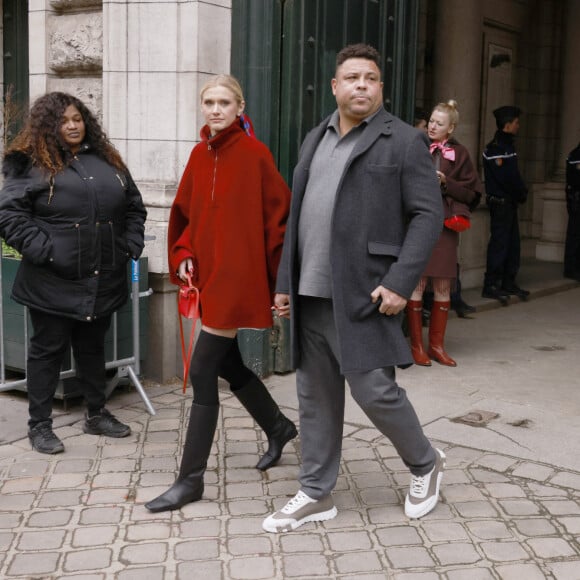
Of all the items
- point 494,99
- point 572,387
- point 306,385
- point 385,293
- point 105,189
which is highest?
point 494,99

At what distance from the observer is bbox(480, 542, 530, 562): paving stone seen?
368cm

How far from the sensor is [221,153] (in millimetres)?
4125

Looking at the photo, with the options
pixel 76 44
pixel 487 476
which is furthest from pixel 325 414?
pixel 76 44

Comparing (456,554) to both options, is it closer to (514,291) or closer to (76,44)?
(76,44)

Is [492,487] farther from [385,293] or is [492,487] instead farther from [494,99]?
[494,99]

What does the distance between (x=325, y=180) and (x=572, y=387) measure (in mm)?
3215

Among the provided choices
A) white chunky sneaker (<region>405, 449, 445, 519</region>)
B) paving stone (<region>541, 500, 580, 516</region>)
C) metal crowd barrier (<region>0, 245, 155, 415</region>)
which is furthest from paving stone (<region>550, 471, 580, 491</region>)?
metal crowd barrier (<region>0, 245, 155, 415</region>)

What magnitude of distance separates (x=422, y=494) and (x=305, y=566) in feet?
2.30

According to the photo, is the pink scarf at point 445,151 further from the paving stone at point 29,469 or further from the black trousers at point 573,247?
the black trousers at point 573,247

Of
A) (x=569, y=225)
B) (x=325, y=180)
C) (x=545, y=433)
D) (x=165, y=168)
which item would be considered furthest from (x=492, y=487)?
(x=569, y=225)

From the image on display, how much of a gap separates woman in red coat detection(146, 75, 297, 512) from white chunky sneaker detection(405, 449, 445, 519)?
896mm

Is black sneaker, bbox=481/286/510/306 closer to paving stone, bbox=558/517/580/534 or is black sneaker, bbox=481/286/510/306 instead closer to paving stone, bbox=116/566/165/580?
paving stone, bbox=558/517/580/534

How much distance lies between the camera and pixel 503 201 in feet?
31.0

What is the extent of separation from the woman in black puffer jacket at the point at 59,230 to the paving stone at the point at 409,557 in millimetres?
1967
